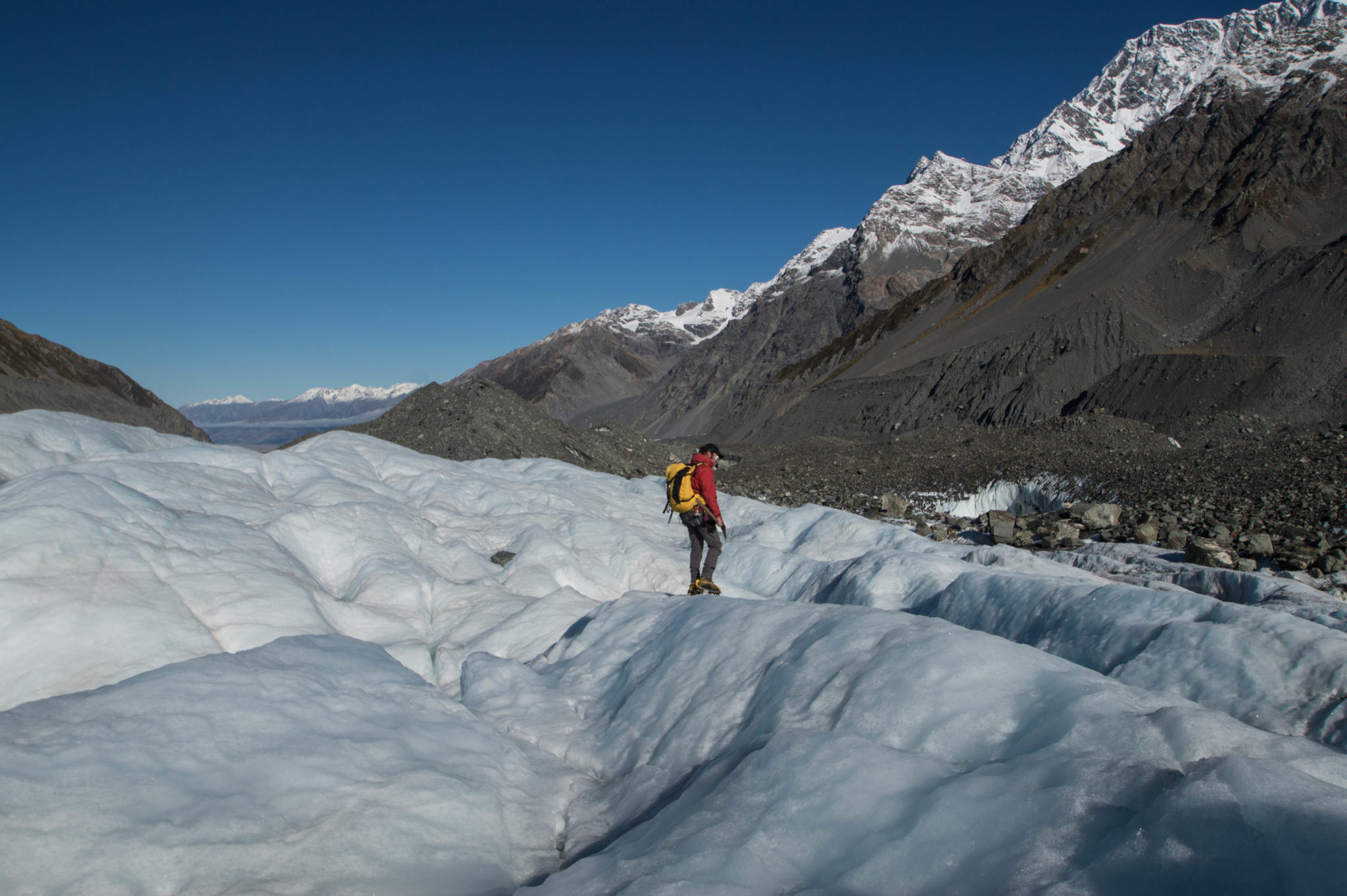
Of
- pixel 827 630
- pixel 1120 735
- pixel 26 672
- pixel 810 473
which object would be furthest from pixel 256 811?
pixel 810 473

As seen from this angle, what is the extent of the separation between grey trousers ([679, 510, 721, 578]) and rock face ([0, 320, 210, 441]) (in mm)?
88188

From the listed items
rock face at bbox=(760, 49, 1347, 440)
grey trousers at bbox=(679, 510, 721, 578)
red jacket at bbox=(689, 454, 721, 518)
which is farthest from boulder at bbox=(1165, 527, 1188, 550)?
rock face at bbox=(760, 49, 1347, 440)

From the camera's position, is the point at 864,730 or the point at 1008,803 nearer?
the point at 1008,803

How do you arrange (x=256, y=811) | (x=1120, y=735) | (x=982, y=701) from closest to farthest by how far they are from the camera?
(x=1120, y=735) → (x=256, y=811) → (x=982, y=701)

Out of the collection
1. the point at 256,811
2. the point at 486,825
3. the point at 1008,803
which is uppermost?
the point at 1008,803

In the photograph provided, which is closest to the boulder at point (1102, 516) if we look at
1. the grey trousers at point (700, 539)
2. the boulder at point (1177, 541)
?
the boulder at point (1177, 541)

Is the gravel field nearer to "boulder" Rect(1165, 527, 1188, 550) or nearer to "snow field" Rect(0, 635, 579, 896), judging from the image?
"boulder" Rect(1165, 527, 1188, 550)

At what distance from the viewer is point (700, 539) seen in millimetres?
10094

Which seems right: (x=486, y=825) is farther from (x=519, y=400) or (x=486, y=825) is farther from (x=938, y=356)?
(x=938, y=356)

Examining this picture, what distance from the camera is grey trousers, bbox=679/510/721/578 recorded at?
32.8 ft

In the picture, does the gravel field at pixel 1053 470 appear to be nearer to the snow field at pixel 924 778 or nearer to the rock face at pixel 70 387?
the snow field at pixel 924 778

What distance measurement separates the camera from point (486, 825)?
4410mm

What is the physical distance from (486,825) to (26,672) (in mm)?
4453

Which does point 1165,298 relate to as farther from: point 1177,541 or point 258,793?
point 258,793
